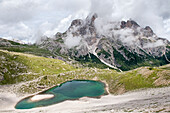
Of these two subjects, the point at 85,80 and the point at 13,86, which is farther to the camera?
the point at 85,80

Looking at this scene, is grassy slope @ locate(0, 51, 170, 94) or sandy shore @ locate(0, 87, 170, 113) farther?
grassy slope @ locate(0, 51, 170, 94)

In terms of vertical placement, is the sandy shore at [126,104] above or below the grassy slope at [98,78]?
below

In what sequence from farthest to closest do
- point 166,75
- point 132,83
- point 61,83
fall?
1. point 61,83
2. point 132,83
3. point 166,75

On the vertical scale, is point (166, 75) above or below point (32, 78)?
below

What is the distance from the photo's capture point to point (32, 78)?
129 metres

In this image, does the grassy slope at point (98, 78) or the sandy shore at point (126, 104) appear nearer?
the sandy shore at point (126, 104)

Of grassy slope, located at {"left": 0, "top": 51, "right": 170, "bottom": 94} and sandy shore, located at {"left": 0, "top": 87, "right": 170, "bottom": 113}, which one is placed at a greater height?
grassy slope, located at {"left": 0, "top": 51, "right": 170, "bottom": 94}

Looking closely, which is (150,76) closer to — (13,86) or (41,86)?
(41,86)

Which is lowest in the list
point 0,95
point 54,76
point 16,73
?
point 0,95

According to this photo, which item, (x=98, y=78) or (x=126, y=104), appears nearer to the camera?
(x=126, y=104)

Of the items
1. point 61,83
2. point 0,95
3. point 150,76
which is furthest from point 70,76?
point 150,76

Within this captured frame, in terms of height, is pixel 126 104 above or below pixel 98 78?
below

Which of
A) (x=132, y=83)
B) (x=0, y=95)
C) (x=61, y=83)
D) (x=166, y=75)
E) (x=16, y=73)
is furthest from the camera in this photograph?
(x=61, y=83)

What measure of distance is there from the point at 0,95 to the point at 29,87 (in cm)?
2350
